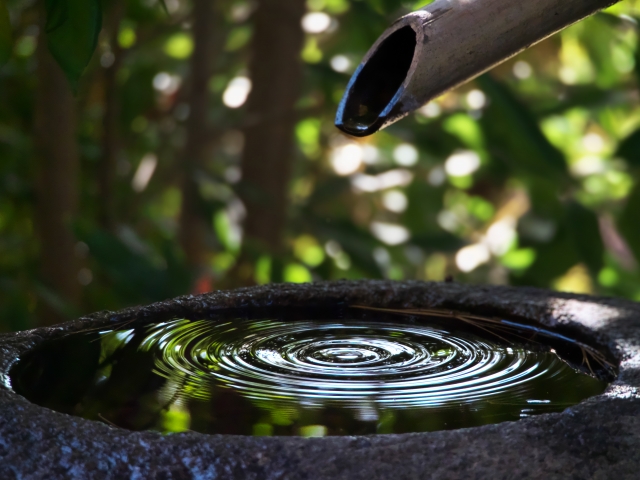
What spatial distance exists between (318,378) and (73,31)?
0.36 metres

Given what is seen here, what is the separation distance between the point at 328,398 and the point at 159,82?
2.12m

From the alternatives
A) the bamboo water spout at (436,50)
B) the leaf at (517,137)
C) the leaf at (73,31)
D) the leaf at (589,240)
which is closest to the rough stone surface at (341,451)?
the bamboo water spout at (436,50)

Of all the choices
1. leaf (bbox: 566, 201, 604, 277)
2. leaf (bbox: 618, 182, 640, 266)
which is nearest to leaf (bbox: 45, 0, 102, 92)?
leaf (bbox: 566, 201, 604, 277)

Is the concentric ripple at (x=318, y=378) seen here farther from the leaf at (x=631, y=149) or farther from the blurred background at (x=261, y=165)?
the leaf at (x=631, y=149)

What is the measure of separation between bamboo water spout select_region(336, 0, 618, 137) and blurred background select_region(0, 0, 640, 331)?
0.96m

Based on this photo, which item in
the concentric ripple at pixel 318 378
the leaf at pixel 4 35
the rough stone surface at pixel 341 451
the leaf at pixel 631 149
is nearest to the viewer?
the rough stone surface at pixel 341 451

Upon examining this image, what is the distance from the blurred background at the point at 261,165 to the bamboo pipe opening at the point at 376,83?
3.15 feet

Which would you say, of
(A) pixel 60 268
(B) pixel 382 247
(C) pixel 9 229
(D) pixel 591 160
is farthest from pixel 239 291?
(D) pixel 591 160

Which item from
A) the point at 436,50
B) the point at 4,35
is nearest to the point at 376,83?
the point at 436,50

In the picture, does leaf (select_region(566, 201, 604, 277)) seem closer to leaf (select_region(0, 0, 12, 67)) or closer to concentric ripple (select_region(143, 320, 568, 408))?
concentric ripple (select_region(143, 320, 568, 408))

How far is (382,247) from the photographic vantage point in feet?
7.33

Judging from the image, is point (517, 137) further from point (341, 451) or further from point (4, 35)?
point (341, 451)

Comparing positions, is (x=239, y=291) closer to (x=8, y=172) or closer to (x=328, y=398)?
(x=328, y=398)

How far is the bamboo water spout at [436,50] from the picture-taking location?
490mm
